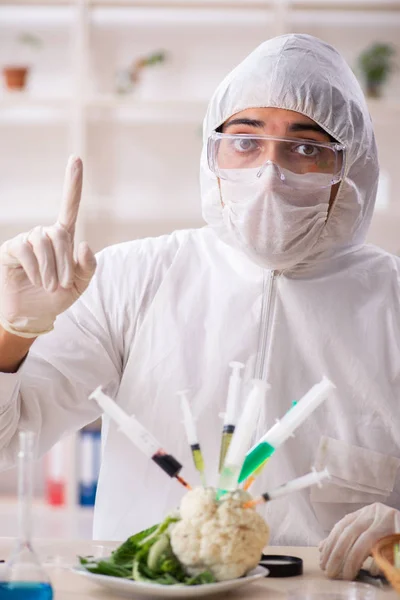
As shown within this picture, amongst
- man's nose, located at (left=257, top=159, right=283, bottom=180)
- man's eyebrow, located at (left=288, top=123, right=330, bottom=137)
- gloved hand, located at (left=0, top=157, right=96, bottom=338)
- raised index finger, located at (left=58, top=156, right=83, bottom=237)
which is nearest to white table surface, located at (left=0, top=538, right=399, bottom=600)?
gloved hand, located at (left=0, top=157, right=96, bottom=338)

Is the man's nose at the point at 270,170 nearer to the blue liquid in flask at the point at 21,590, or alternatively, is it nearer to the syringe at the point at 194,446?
the syringe at the point at 194,446

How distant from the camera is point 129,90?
3834 mm

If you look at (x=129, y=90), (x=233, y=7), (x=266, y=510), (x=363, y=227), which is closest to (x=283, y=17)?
(x=233, y=7)

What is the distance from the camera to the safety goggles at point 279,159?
1.61 meters

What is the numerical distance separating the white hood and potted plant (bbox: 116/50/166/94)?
2.14 metres

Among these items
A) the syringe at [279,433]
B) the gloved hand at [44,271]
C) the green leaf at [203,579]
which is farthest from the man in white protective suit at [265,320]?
the green leaf at [203,579]

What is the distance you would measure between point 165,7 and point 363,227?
2.36 metres

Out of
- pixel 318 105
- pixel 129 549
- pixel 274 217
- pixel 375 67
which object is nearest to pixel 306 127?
pixel 318 105

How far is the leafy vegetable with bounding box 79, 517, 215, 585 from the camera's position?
3.37 ft

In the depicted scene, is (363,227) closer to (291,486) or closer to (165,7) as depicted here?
(291,486)

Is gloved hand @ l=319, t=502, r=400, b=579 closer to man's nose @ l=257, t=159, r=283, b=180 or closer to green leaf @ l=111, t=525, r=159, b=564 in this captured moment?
green leaf @ l=111, t=525, r=159, b=564

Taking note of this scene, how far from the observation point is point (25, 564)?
0.93 m

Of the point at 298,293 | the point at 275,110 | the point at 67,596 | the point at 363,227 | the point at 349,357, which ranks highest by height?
the point at 275,110

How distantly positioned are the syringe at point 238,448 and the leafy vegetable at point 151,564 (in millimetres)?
80
